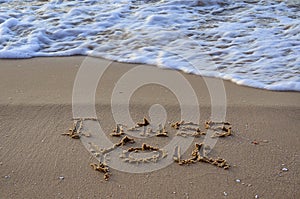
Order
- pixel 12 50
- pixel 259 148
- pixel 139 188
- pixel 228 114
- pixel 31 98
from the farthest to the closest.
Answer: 1. pixel 12 50
2. pixel 31 98
3. pixel 228 114
4. pixel 259 148
5. pixel 139 188

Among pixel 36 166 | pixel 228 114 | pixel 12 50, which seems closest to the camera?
pixel 36 166

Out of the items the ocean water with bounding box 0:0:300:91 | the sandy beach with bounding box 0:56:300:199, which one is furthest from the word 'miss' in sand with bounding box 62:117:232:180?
the ocean water with bounding box 0:0:300:91

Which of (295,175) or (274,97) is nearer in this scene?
(295,175)

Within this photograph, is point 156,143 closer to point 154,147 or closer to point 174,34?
point 154,147

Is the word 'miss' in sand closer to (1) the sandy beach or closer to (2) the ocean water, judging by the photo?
(1) the sandy beach

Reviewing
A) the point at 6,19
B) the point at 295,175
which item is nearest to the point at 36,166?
the point at 295,175

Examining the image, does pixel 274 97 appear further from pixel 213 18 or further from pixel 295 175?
pixel 213 18

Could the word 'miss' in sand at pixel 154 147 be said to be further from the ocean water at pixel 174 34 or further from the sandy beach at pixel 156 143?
the ocean water at pixel 174 34
